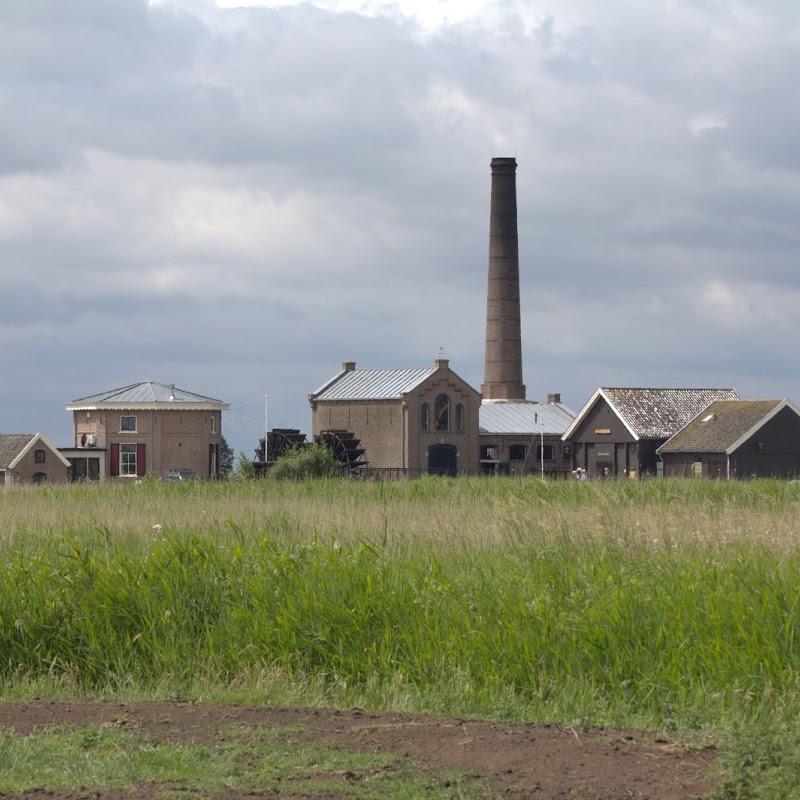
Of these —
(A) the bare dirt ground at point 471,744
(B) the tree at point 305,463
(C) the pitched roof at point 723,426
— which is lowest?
(A) the bare dirt ground at point 471,744

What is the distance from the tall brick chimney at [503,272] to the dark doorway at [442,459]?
25.6 feet

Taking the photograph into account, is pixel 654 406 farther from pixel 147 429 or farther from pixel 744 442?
pixel 147 429

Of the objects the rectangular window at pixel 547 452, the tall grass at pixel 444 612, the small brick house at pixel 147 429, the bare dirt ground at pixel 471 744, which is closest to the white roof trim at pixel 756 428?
the rectangular window at pixel 547 452

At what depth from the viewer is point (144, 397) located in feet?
244

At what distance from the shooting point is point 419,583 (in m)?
10.7

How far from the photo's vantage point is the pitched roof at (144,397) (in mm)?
74125

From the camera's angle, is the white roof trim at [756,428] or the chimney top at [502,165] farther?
the chimney top at [502,165]

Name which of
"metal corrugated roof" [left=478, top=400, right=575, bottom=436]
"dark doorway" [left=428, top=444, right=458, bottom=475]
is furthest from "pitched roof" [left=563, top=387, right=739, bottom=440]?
"metal corrugated roof" [left=478, top=400, right=575, bottom=436]

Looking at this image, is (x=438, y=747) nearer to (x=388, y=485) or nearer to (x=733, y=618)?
(x=733, y=618)

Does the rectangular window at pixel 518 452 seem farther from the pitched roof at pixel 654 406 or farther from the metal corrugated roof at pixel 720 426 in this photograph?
the metal corrugated roof at pixel 720 426

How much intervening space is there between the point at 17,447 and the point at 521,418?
108ft

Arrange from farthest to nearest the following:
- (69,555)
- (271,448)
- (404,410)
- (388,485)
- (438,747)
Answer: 1. (404,410)
2. (271,448)
3. (388,485)
4. (69,555)
5. (438,747)

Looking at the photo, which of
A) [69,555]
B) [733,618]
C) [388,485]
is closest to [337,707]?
[733,618]

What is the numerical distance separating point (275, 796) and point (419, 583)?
4.87 meters
